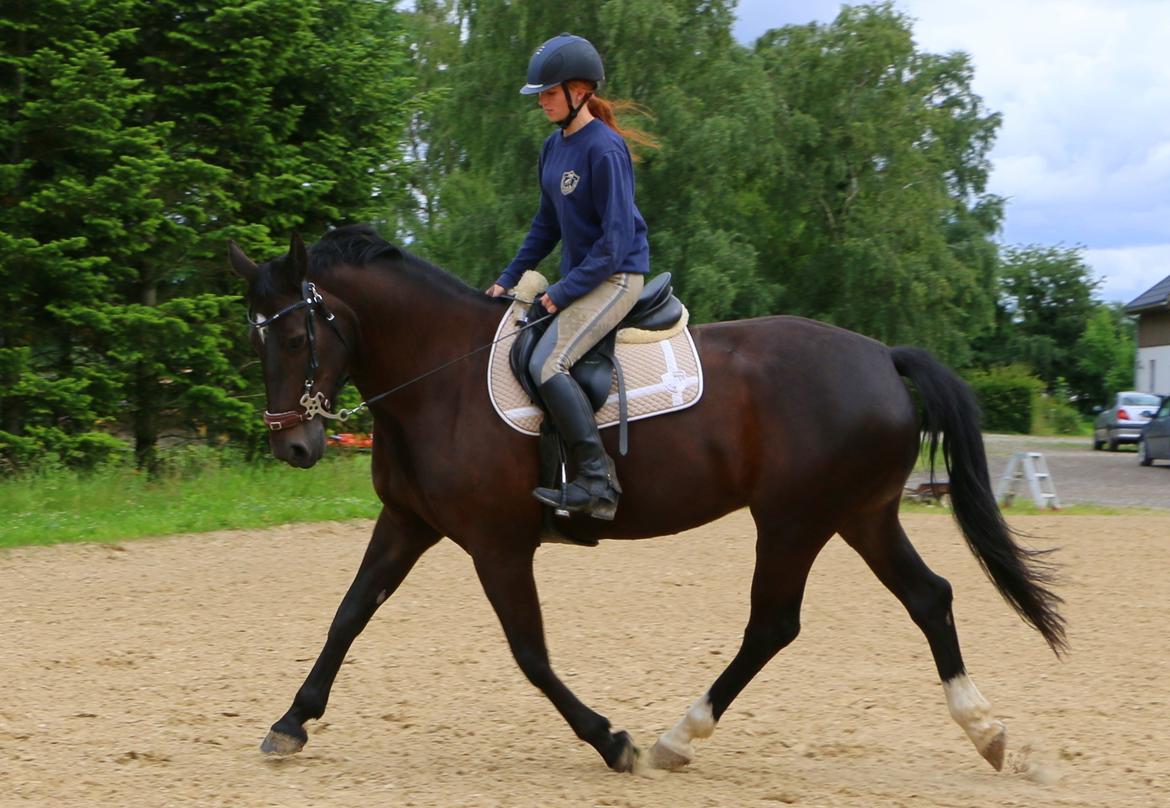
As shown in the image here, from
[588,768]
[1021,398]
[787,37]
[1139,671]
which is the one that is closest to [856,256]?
[787,37]

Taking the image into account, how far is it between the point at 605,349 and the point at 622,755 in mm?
1551

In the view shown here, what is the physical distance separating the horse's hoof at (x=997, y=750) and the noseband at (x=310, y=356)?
273cm

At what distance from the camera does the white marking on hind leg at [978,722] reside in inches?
196

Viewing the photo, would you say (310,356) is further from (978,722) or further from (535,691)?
(978,722)

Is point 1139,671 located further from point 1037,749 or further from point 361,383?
point 361,383

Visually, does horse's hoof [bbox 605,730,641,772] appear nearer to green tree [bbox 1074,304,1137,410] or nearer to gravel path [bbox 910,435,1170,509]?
gravel path [bbox 910,435,1170,509]

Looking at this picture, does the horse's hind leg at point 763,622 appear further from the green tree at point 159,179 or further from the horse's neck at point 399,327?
the green tree at point 159,179

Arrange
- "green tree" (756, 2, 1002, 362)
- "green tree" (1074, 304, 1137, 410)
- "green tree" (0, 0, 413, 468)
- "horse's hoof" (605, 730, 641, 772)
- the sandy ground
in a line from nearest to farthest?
the sandy ground → "horse's hoof" (605, 730, 641, 772) → "green tree" (0, 0, 413, 468) → "green tree" (756, 2, 1002, 362) → "green tree" (1074, 304, 1137, 410)

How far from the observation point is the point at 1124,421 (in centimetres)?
3459

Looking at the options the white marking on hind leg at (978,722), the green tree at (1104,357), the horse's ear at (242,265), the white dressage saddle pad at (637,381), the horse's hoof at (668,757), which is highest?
the green tree at (1104,357)

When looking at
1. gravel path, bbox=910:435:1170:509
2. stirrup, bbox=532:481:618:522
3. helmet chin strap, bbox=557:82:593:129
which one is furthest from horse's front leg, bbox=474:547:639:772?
gravel path, bbox=910:435:1170:509

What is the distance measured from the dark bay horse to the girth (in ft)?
0.46

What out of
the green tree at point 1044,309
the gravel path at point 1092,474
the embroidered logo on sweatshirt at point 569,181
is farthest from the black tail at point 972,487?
the green tree at point 1044,309

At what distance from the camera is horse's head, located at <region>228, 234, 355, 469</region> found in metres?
4.88
